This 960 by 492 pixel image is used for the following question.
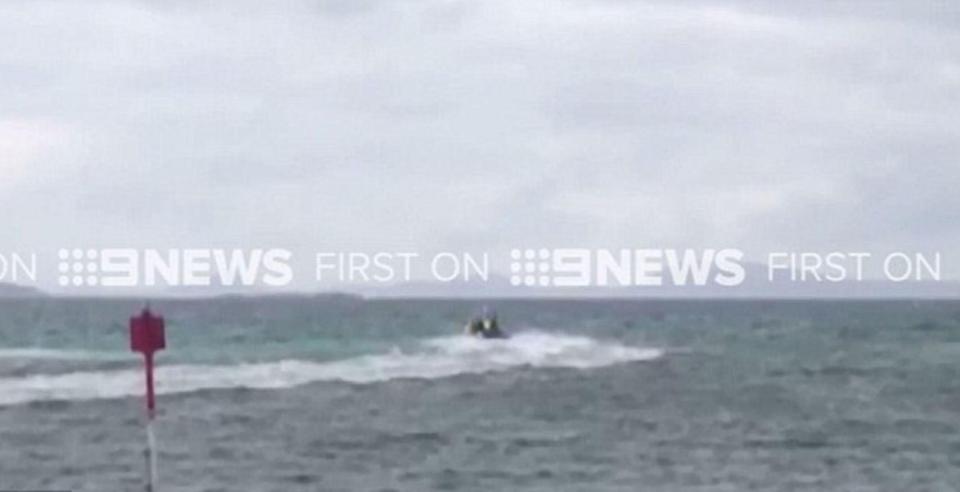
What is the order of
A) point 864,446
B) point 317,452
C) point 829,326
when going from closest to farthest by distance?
1. point 317,452
2. point 864,446
3. point 829,326

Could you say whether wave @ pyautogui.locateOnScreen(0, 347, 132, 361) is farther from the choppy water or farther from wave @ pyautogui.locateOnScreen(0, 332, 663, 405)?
wave @ pyautogui.locateOnScreen(0, 332, 663, 405)

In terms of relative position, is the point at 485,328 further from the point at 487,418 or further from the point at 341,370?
the point at 487,418

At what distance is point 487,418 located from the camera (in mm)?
35938

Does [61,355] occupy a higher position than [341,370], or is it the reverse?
[61,355]

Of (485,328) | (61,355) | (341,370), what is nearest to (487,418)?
(341,370)

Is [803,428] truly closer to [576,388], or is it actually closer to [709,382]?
[576,388]

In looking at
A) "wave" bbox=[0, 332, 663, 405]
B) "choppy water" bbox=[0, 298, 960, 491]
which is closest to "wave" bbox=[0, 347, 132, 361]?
"choppy water" bbox=[0, 298, 960, 491]

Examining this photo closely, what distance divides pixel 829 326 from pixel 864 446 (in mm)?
71059

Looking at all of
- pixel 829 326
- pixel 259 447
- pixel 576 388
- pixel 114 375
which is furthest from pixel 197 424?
pixel 829 326

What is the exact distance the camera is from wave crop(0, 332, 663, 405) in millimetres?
43406

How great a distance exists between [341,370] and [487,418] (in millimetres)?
17021

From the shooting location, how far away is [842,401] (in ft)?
138

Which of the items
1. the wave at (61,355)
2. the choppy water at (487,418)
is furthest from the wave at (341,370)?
the wave at (61,355)

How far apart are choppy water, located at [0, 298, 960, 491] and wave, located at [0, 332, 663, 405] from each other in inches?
4.4
